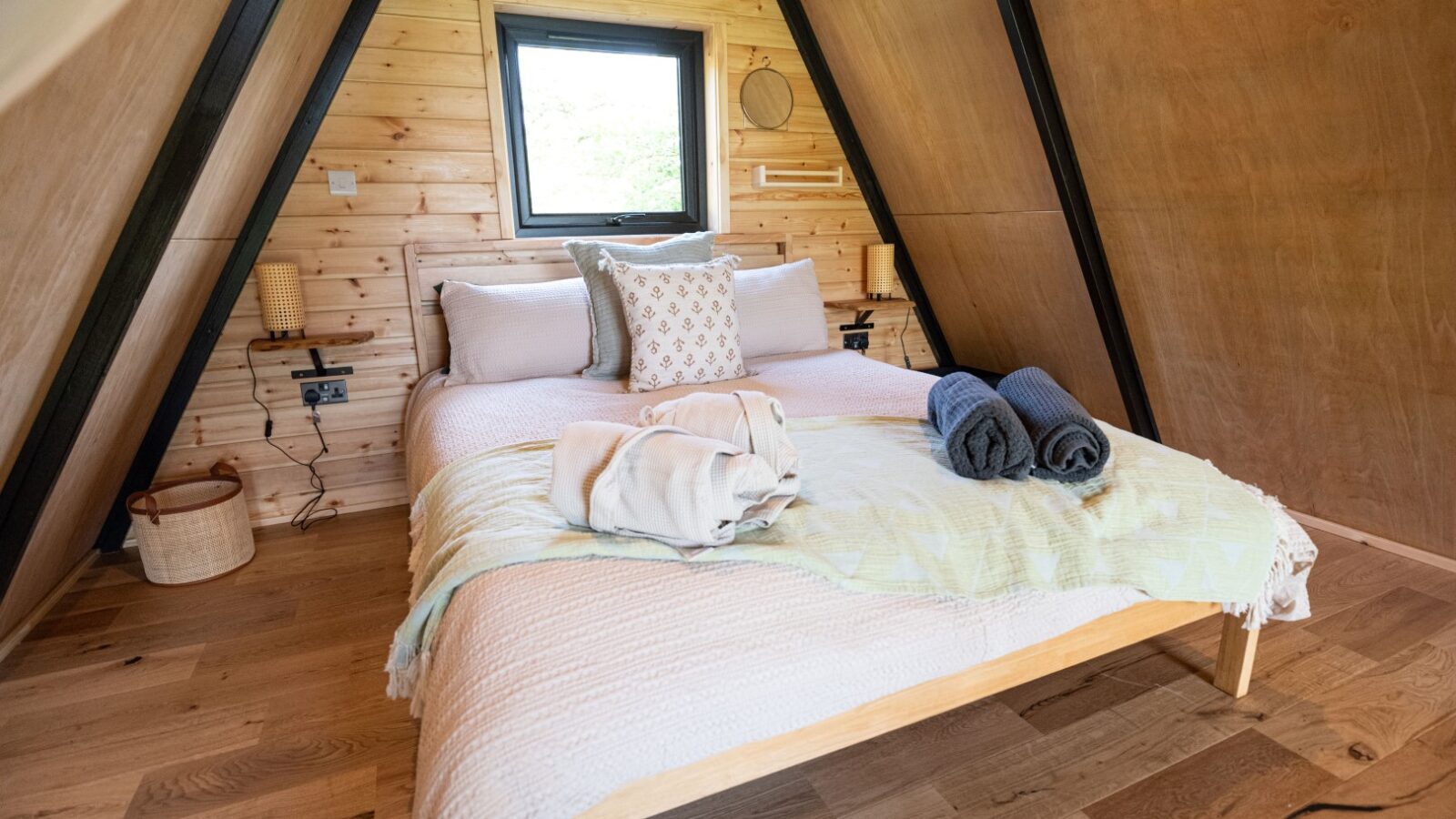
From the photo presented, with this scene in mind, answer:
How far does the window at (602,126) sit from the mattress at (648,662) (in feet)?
6.69

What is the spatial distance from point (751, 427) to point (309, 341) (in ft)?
5.72

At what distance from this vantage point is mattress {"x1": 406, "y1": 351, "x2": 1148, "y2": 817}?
765mm

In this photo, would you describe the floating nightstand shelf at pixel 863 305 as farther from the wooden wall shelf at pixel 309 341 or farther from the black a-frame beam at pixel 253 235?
the black a-frame beam at pixel 253 235

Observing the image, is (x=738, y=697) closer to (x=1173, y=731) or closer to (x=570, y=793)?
(x=570, y=793)

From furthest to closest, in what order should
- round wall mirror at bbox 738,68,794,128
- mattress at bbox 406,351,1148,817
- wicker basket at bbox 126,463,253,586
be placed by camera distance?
1. round wall mirror at bbox 738,68,794,128
2. wicker basket at bbox 126,463,253,586
3. mattress at bbox 406,351,1148,817

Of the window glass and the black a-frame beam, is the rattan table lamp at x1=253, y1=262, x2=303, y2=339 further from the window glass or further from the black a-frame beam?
the window glass

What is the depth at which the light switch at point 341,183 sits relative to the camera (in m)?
2.31

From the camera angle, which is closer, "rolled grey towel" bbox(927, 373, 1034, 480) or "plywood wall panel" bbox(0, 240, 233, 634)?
"rolled grey towel" bbox(927, 373, 1034, 480)

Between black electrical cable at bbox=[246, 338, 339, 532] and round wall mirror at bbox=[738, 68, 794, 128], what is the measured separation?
6.41ft

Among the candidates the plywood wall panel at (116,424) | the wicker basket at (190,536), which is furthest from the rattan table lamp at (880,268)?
the wicker basket at (190,536)

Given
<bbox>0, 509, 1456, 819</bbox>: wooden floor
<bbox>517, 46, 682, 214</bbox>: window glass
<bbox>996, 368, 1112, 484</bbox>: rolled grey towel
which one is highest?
<bbox>517, 46, 682, 214</bbox>: window glass

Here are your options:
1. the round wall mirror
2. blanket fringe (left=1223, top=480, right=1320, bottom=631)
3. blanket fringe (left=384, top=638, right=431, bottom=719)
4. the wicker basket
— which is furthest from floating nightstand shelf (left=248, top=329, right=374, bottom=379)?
blanket fringe (left=1223, top=480, right=1320, bottom=631)

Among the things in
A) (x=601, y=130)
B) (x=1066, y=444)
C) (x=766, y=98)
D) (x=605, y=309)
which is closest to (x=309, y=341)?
(x=605, y=309)

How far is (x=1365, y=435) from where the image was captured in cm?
194
